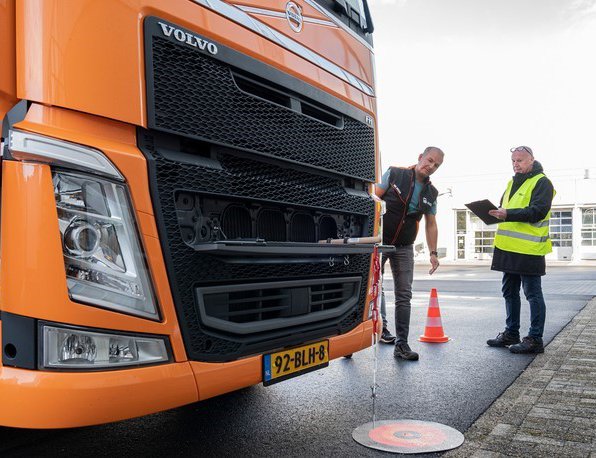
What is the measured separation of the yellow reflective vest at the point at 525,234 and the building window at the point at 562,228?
35.4 metres

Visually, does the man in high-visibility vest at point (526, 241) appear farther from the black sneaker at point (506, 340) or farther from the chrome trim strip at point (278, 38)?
the chrome trim strip at point (278, 38)

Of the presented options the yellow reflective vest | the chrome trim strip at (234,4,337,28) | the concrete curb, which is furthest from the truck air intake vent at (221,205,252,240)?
the yellow reflective vest

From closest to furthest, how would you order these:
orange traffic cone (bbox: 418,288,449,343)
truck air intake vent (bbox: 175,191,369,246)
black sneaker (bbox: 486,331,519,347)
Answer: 1. truck air intake vent (bbox: 175,191,369,246)
2. black sneaker (bbox: 486,331,519,347)
3. orange traffic cone (bbox: 418,288,449,343)

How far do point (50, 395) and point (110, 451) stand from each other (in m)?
1.31

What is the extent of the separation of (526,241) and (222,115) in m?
3.91

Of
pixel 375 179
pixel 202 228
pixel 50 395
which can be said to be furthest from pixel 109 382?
pixel 375 179

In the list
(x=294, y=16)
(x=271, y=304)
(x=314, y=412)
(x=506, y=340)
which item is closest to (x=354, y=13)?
(x=294, y=16)

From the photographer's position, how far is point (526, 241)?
550 cm

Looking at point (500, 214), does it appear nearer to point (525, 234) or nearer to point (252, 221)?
point (525, 234)

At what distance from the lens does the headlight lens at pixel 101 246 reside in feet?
6.70

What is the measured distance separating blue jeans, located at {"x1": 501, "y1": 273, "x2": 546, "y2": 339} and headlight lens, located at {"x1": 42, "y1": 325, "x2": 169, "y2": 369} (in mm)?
4253

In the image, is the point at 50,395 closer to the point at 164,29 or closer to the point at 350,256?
the point at 164,29

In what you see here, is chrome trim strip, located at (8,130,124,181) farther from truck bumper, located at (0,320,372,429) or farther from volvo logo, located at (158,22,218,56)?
truck bumper, located at (0,320,372,429)

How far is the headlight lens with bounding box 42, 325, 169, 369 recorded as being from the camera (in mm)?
1979
